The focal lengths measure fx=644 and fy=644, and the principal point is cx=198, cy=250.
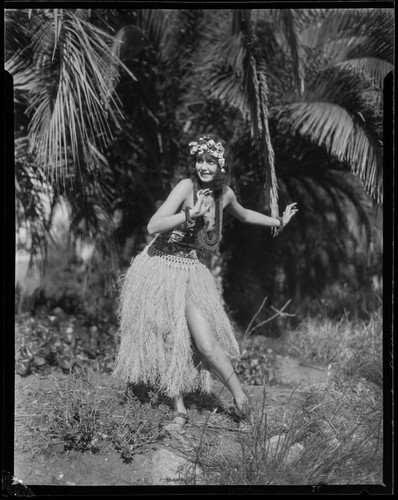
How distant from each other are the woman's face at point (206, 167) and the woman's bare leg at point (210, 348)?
2.36 feet

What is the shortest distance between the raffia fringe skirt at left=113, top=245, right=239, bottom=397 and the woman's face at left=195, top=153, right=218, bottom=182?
478 millimetres

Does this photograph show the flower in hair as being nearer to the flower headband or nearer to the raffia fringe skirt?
the flower headband

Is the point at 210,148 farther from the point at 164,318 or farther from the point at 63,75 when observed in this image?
the point at 63,75

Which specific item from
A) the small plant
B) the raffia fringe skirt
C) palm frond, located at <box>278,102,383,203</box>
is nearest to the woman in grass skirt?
the raffia fringe skirt

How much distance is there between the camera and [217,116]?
19.8ft

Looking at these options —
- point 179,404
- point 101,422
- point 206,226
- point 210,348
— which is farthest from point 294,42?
point 101,422

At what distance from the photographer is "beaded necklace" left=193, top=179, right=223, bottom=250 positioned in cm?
357

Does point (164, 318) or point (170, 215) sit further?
point (164, 318)

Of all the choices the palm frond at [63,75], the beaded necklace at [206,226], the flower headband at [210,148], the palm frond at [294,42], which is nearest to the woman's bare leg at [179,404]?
the beaded necklace at [206,226]

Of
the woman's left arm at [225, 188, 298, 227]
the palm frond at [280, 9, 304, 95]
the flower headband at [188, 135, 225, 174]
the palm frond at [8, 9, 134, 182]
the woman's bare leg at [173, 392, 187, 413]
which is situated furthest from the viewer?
the palm frond at [280, 9, 304, 95]

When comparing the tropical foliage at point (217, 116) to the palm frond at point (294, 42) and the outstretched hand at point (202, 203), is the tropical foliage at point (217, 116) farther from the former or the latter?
the outstretched hand at point (202, 203)

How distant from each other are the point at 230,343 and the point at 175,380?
412 mm

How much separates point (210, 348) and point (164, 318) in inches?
11.9
